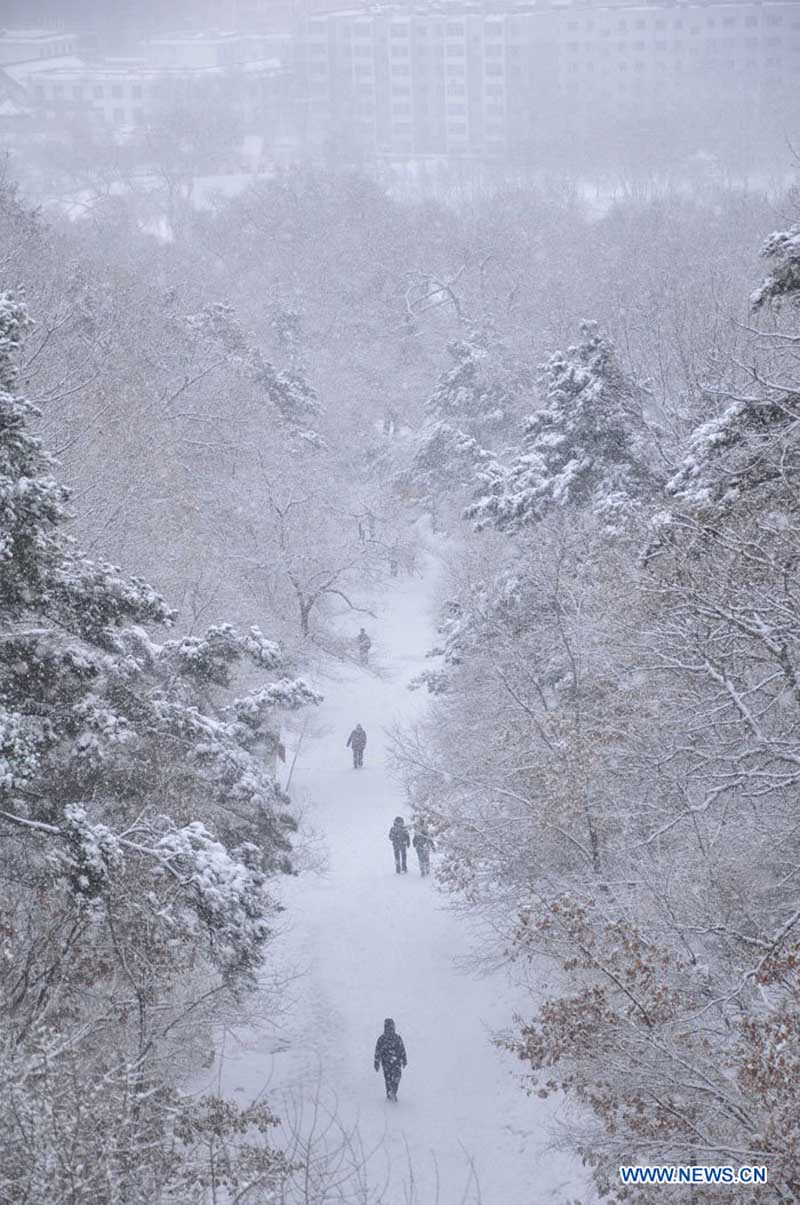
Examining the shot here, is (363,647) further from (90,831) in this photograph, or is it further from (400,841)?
(90,831)

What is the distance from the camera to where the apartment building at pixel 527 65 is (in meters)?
93.1

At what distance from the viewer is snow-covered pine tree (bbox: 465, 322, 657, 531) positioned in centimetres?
1923

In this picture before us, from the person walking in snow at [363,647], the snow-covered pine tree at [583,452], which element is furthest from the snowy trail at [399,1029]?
the snow-covered pine tree at [583,452]

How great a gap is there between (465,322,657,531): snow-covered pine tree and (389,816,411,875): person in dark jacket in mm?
5396

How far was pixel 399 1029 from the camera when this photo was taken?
49.6 feet

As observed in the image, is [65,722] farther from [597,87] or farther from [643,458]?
[597,87]

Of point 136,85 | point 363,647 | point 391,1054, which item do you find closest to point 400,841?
point 391,1054

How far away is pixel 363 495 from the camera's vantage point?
127 feet

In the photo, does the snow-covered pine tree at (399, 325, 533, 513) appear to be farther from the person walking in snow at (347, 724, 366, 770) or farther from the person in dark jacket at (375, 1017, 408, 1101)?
the person in dark jacket at (375, 1017, 408, 1101)

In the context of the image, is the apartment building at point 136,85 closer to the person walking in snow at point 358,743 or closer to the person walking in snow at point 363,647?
the person walking in snow at point 363,647

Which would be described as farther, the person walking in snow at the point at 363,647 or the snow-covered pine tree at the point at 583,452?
the person walking in snow at the point at 363,647

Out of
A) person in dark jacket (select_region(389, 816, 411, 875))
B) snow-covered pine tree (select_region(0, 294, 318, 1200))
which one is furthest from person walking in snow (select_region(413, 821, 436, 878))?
snow-covered pine tree (select_region(0, 294, 318, 1200))

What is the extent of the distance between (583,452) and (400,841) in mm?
7349

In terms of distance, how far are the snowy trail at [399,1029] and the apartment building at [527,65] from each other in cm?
8331
